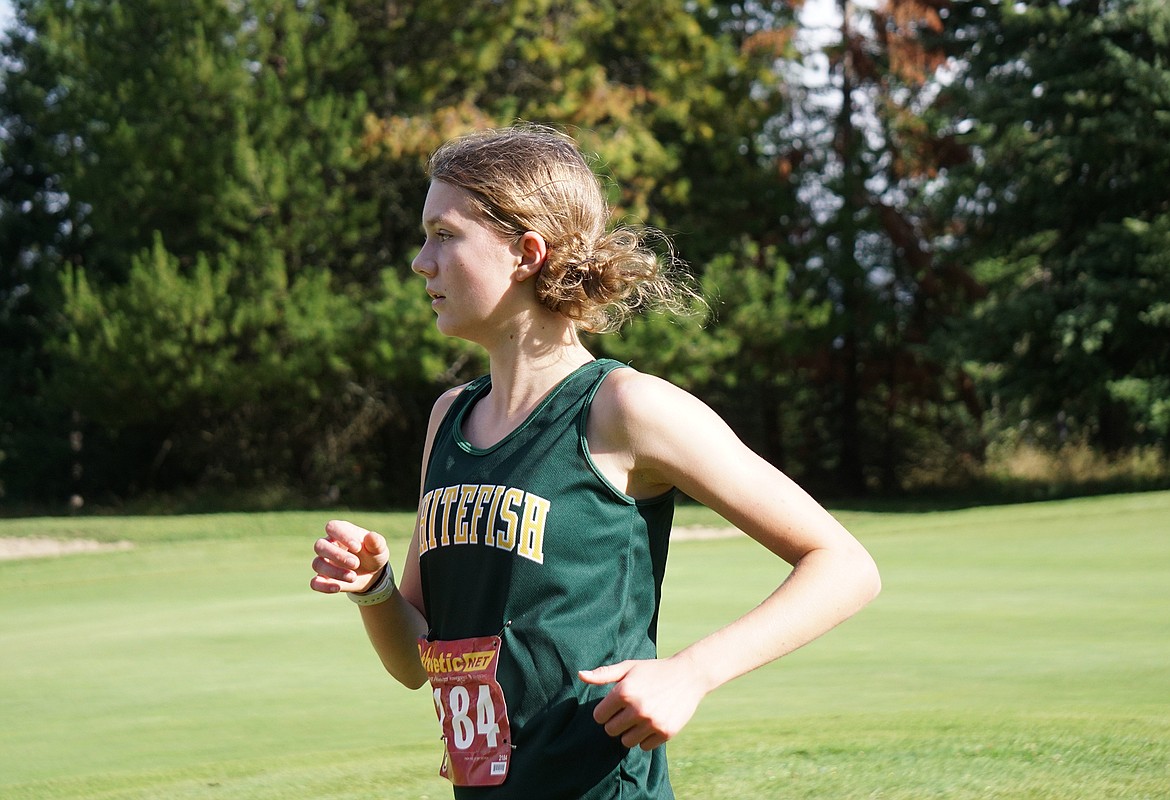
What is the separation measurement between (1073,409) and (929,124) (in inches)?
288

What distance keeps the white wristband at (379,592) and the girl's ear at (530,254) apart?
1.92ft

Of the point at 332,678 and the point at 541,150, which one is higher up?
the point at 541,150

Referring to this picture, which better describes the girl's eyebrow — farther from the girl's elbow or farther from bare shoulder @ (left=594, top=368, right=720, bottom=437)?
the girl's elbow

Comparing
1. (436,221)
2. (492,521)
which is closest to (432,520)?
(492,521)

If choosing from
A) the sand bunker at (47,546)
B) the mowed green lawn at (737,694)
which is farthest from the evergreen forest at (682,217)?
the mowed green lawn at (737,694)

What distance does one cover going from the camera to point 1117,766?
4.81 m

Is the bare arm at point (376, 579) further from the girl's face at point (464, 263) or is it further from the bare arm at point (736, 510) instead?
the bare arm at point (736, 510)

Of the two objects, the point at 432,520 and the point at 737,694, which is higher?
the point at 432,520

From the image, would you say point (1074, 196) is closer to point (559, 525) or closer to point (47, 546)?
point (47, 546)

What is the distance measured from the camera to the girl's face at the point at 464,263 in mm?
2254

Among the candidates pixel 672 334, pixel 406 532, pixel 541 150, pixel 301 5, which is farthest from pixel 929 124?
pixel 541 150

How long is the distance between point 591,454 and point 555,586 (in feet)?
0.71

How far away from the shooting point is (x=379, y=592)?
95.0 inches

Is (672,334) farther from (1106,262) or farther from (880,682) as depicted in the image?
(880,682)
